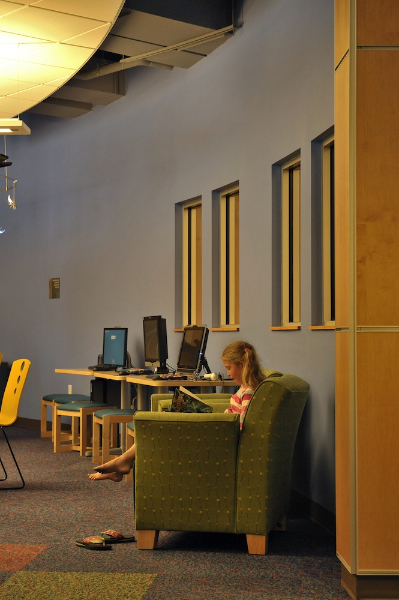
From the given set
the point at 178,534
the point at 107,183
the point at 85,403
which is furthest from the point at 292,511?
the point at 107,183

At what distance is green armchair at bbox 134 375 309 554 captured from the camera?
418 centimetres

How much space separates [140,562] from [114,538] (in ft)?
1.38

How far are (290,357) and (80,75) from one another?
15.1 ft

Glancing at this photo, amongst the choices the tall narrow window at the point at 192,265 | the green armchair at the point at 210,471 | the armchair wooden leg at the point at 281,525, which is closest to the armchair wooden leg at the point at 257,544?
the green armchair at the point at 210,471

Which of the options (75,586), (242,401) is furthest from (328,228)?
(75,586)

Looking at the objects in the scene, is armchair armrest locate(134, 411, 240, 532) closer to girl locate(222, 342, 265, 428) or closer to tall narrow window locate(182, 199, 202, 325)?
girl locate(222, 342, 265, 428)

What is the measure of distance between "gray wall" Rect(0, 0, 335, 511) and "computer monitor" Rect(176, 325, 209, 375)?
34 cm

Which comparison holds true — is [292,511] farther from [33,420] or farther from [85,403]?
[33,420]

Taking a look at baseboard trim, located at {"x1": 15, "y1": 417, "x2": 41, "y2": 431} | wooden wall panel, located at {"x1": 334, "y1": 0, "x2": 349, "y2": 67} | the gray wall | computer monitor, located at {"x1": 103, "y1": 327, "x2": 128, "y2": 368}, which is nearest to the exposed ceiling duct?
the gray wall

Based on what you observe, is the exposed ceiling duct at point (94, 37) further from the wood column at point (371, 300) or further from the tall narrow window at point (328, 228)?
the wood column at point (371, 300)

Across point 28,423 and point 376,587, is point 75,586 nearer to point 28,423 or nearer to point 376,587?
point 376,587

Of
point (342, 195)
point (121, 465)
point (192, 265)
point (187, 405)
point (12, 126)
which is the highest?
point (12, 126)

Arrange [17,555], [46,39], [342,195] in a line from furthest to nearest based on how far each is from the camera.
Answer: [46,39]
[17,555]
[342,195]

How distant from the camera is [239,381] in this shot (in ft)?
15.5
